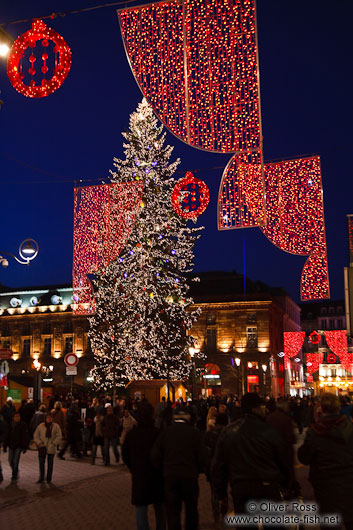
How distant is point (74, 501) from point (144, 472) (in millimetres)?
5546

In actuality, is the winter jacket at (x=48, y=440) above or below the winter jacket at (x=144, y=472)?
below

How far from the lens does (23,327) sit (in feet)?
262

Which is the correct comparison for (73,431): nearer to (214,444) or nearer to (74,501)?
(74,501)

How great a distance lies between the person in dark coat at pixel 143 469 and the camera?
709 centimetres

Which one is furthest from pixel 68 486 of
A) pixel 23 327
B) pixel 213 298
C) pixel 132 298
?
pixel 23 327

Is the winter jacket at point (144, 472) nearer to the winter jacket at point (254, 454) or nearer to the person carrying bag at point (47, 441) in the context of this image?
the winter jacket at point (254, 454)

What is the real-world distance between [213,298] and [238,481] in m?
65.9

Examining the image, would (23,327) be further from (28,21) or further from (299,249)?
(28,21)

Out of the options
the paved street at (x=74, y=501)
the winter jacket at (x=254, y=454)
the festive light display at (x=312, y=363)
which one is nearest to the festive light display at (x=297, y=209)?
the paved street at (x=74, y=501)

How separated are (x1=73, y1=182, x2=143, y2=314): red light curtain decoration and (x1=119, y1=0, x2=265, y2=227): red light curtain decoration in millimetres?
12666

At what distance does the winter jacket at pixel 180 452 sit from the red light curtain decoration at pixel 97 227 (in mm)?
16953

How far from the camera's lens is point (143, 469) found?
7.11m

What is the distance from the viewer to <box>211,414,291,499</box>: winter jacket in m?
5.54

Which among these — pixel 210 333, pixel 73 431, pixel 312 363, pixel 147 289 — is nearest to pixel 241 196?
pixel 73 431
